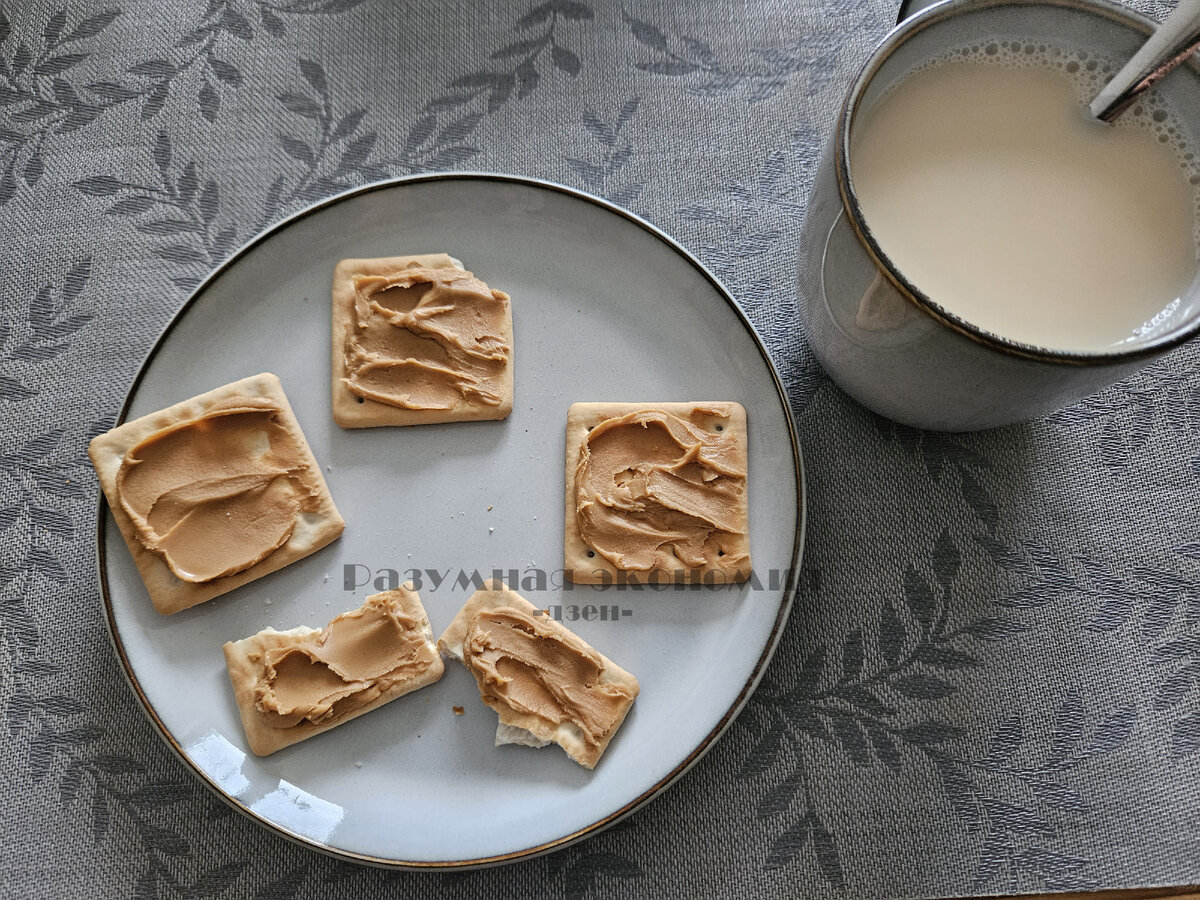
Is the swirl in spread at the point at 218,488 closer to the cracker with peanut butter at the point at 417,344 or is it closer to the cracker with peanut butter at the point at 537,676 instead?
the cracker with peanut butter at the point at 417,344

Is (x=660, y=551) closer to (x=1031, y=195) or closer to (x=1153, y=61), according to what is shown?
(x=1031, y=195)

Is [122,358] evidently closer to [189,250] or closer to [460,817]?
[189,250]

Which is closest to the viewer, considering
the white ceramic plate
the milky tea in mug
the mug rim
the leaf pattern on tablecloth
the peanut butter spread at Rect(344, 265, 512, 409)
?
the mug rim

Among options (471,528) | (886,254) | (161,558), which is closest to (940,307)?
(886,254)

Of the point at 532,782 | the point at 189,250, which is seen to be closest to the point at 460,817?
the point at 532,782

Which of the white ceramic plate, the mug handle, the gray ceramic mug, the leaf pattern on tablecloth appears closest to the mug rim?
the gray ceramic mug

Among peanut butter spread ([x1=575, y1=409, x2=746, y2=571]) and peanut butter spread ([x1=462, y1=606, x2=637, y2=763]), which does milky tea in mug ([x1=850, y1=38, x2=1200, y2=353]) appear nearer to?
peanut butter spread ([x1=575, y1=409, x2=746, y2=571])
